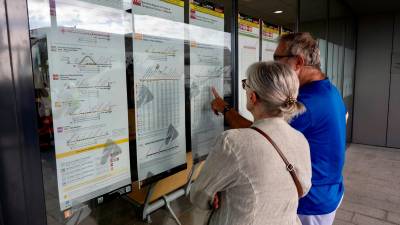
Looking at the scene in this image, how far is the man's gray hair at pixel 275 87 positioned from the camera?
116 centimetres

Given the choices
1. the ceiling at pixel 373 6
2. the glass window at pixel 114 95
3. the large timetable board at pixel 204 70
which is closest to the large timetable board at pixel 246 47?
the large timetable board at pixel 204 70

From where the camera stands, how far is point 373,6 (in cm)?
604

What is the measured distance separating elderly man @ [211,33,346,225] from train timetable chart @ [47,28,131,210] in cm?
90

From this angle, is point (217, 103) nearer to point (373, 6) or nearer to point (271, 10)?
point (271, 10)

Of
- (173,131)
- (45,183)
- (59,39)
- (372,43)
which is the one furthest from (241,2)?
(372,43)

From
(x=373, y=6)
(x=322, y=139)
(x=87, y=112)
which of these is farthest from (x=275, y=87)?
(x=373, y=6)

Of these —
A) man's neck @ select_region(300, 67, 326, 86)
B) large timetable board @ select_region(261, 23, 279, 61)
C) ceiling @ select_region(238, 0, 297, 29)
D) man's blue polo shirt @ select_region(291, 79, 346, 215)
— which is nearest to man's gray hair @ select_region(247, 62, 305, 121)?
man's blue polo shirt @ select_region(291, 79, 346, 215)

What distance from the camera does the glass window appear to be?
115cm

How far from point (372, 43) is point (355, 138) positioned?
233 centimetres

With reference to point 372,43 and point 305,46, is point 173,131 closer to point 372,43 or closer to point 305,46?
point 305,46

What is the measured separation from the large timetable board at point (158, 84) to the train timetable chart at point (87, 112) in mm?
114

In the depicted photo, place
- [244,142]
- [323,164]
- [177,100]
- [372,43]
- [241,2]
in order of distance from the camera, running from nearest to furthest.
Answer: [244,142]
[323,164]
[177,100]
[241,2]
[372,43]

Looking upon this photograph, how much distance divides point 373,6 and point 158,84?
6.18m

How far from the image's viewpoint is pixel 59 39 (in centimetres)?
114
